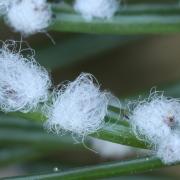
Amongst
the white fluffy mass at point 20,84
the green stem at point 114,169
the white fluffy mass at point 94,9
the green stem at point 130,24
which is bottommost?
the green stem at point 114,169

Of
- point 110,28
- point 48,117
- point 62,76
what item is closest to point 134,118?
point 48,117

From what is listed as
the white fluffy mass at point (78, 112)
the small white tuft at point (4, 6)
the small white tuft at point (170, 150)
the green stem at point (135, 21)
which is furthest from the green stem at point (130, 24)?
the small white tuft at point (170, 150)

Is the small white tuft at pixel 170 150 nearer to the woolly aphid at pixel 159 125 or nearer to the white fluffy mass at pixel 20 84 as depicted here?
the woolly aphid at pixel 159 125

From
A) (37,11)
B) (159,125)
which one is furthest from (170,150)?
(37,11)

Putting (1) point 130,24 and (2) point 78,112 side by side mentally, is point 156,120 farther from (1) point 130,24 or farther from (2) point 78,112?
(1) point 130,24

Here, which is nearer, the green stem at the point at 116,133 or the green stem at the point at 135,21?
the green stem at the point at 116,133

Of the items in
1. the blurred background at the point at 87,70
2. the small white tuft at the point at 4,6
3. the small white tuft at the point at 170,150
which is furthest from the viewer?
the blurred background at the point at 87,70
